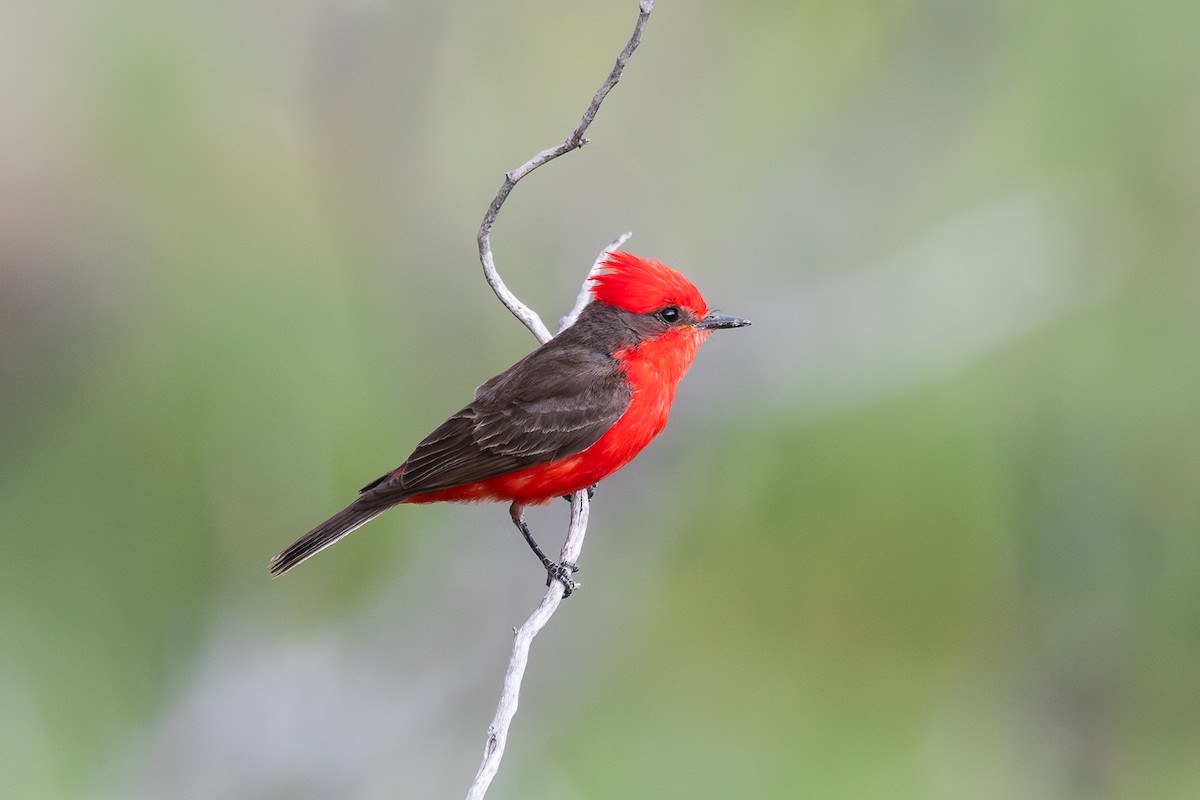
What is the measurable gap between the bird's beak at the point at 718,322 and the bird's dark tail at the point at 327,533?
100 centimetres

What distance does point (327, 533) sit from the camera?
4035mm

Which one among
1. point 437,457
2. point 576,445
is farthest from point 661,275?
point 437,457

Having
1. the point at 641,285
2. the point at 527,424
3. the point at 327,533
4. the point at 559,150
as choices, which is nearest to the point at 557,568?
the point at 527,424

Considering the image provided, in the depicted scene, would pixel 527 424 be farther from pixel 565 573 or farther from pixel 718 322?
pixel 718 322

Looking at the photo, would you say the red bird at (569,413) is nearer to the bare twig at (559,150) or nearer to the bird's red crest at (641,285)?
the bird's red crest at (641,285)

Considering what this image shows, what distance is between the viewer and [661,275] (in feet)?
14.0

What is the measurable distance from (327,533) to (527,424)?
0.62 meters

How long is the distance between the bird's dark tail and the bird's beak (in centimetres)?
100

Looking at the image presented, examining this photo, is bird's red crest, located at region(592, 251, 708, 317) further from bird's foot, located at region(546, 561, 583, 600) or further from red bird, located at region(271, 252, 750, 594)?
bird's foot, located at region(546, 561, 583, 600)

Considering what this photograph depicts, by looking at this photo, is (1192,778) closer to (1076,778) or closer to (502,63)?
(1076,778)

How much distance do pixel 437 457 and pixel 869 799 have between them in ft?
13.6

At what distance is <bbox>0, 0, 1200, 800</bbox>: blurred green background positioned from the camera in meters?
6.52

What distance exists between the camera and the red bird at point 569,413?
4.11 metres

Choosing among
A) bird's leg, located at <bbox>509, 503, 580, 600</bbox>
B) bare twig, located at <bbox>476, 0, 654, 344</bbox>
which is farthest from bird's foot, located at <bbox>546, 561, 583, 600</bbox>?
bare twig, located at <bbox>476, 0, 654, 344</bbox>
